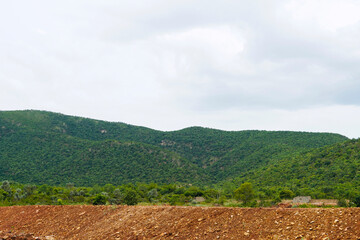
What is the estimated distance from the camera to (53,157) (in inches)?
2498

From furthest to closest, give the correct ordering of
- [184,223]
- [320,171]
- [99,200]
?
[320,171], [99,200], [184,223]

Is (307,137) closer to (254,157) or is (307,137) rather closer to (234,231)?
(254,157)

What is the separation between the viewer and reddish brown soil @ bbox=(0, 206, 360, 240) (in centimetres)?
736

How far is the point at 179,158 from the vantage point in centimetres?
6925

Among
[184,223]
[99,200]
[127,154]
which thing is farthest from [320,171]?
[127,154]

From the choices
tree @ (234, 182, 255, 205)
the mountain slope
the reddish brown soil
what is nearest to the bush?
the reddish brown soil

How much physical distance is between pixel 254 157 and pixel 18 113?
61.4 meters

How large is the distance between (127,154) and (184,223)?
191ft

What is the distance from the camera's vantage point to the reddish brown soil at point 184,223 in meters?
7.36

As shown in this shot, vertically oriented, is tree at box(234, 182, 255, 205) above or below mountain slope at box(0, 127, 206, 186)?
below

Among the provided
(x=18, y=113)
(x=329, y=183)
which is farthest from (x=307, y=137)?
(x=18, y=113)

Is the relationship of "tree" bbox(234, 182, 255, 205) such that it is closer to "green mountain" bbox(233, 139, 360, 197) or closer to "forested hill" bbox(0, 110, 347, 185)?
"green mountain" bbox(233, 139, 360, 197)

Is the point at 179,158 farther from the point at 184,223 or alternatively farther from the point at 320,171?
the point at 184,223

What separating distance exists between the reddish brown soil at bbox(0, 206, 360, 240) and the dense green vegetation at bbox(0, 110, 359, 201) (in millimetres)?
28009
